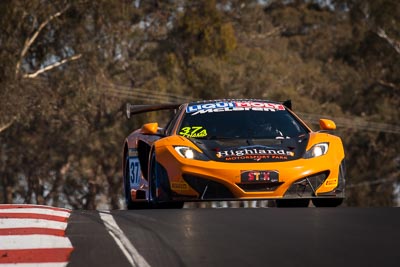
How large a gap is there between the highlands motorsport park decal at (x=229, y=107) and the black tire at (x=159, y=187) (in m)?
0.97

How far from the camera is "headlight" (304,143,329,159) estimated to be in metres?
10.4

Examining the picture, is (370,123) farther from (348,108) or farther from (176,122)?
(176,122)

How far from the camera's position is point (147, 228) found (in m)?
7.61

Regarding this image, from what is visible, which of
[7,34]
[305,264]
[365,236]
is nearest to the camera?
[305,264]

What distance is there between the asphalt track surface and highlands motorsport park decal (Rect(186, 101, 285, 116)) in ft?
7.60

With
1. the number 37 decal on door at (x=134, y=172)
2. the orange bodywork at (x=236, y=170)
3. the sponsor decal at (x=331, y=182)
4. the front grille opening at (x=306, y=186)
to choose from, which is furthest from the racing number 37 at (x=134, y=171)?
the sponsor decal at (x=331, y=182)

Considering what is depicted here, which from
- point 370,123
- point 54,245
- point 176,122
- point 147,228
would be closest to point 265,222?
point 147,228

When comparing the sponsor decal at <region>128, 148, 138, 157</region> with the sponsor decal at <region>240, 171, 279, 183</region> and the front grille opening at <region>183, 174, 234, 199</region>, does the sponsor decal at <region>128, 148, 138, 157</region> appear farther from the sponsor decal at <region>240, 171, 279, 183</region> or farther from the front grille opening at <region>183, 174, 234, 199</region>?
the sponsor decal at <region>240, 171, 279, 183</region>

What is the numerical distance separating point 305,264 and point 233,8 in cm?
4430

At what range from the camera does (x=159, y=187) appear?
10.5 m

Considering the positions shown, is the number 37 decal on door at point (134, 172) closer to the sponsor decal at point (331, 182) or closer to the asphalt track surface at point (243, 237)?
the sponsor decal at point (331, 182)

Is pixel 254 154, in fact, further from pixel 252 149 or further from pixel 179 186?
pixel 179 186

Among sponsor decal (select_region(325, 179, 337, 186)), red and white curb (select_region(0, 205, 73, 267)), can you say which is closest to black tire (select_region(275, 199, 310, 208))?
sponsor decal (select_region(325, 179, 337, 186))

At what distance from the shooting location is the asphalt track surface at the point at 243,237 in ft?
19.8
